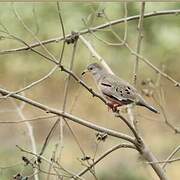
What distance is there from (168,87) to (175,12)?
646cm

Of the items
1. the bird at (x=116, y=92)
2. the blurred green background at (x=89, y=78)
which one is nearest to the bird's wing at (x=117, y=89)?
the bird at (x=116, y=92)

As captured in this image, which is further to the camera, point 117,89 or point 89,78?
point 89,78

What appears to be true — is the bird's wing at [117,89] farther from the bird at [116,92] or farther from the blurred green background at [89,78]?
the blurred green background at [89,78]

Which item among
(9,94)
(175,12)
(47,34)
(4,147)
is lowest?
(9,94)

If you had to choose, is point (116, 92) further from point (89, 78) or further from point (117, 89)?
point (89, 78)

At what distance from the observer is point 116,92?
477cm

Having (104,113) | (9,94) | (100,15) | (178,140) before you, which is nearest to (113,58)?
(104,113)

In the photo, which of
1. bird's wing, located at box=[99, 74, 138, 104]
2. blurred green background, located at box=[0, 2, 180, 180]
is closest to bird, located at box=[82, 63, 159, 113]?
bird's wing, located at box=[99, 74, 138, 104]

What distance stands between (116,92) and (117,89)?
0.06ft

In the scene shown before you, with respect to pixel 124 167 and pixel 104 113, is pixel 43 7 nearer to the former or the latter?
pixel 104 113

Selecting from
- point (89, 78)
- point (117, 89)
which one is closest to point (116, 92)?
point (117, 89)

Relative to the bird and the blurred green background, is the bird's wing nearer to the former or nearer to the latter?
the bird

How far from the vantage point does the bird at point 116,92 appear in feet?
15.4

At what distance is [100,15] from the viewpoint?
4652mm
